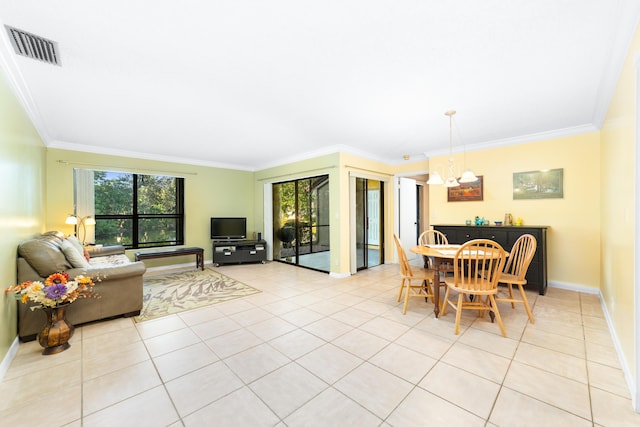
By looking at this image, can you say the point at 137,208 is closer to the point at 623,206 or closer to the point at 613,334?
the point at 623,206

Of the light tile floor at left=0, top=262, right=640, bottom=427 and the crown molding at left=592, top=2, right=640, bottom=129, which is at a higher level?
the crown molding at left=592, top=2, right=640, bottom=129

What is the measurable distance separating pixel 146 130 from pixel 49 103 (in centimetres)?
106

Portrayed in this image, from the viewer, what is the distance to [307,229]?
589 cm

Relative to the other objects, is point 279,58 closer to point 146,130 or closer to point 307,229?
point 146,130

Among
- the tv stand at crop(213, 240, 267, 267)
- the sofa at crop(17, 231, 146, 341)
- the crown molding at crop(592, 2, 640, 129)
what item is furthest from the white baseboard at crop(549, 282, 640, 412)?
the tv stand at crop(213, 240, 267, 267)

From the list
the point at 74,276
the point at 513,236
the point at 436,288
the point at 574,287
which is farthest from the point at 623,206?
the point at 74,276

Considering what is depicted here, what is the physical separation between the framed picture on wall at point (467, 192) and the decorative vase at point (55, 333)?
5653 mm

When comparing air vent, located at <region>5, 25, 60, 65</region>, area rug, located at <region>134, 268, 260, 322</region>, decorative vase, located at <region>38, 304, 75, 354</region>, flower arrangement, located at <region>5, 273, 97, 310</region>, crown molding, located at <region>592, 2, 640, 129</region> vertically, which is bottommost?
area rug, located at <region>134, 268, 260, 322</region>

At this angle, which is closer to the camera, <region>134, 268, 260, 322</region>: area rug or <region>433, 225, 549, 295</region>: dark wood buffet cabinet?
<region>134, 268, 260, 322</region>: area rug

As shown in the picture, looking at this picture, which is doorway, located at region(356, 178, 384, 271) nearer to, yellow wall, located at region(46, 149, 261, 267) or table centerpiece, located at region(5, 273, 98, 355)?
yellow wall, located at region(46, 149, 261, 267)

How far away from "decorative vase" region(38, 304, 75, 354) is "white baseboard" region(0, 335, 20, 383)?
0.56 feet

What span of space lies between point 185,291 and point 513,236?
16.7ft

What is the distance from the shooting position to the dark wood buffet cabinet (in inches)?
147

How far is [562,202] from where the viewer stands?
3.97 metres
